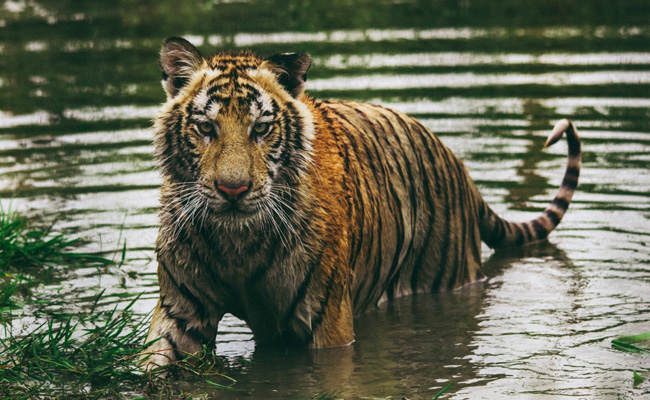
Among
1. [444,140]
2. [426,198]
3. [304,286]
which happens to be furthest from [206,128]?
[444,140]

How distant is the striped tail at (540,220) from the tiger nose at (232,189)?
2.26m

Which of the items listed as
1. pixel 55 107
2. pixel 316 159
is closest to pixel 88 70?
pixel 55 107

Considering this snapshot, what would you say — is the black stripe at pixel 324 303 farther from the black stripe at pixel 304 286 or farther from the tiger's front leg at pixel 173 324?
the tiger's front leg at pixel 173 324

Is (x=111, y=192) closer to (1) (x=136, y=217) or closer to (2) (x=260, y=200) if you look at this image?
(1) (x=136, y=217)

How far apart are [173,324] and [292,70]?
1130 millimetres

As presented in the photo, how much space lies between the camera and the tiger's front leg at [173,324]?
4.82m

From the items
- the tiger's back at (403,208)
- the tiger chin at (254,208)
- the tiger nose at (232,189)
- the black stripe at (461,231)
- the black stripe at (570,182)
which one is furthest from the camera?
the black stripe at (570,182)

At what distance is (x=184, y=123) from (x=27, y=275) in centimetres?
Result: 211

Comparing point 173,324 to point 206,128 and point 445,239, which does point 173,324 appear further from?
point 445,239

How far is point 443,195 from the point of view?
240 inches

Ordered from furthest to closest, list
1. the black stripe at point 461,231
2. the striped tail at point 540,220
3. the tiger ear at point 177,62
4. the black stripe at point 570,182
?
the black stripe at point 570,182, the striped tail at point 540,220, the black stripe at point 461,231, the tiger ear at point 177,62

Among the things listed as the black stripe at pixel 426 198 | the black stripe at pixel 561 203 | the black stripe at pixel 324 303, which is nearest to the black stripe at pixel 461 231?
the black stripe at pixel 426 198

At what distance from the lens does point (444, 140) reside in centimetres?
912

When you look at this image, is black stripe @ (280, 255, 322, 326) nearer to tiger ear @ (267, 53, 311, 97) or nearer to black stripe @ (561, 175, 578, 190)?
tiger ear @ (267, 53, 311, 97)
